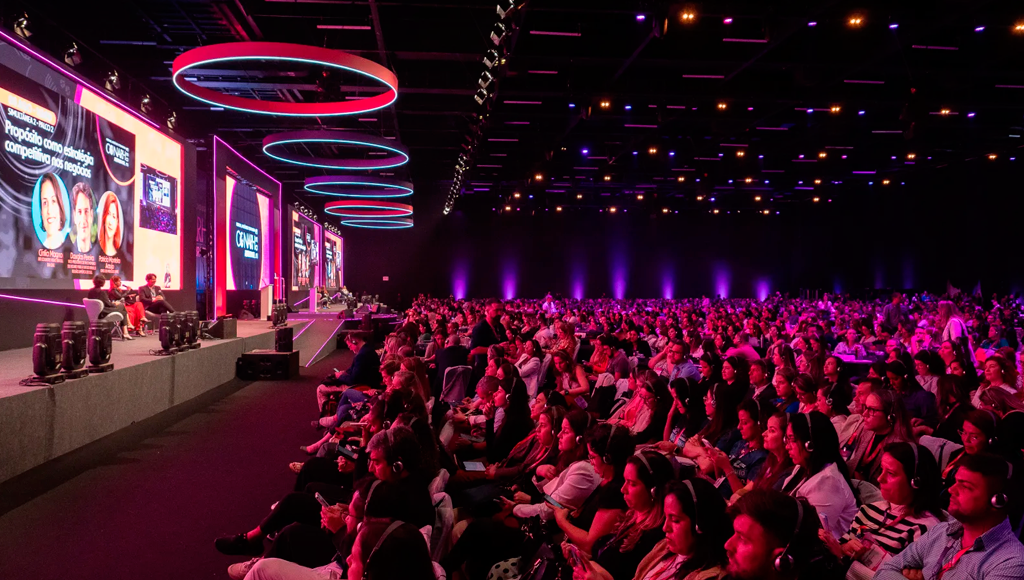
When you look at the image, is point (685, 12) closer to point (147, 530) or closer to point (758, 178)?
point (147, 530)

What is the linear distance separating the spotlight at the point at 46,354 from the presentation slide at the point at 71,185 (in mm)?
2599

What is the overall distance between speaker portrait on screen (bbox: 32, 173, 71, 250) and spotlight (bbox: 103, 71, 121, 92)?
2020 millimetres

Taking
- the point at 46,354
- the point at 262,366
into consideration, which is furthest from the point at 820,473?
the point at 262,366

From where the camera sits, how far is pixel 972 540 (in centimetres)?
230

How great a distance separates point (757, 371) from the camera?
18.3ft

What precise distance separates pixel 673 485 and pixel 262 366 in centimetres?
947

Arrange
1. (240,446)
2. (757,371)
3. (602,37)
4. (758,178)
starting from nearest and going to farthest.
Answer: (757,371)
(240,446)
(602,37)
(758,178)

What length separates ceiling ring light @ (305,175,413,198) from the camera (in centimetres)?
1672

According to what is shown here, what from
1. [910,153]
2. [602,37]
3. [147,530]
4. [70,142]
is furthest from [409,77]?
[910,153]

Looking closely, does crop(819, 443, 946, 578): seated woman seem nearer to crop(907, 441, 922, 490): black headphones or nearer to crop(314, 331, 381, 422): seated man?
crop(907, 441, 922, 490): black headphones

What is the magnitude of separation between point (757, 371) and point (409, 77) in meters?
9.06

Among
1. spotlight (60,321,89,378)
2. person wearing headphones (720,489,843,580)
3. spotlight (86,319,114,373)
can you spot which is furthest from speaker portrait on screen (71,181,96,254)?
person wearing headphones (720,489,843,580)

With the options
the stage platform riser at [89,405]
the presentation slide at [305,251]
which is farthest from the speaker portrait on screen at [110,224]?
the presentation slide at [305,251]

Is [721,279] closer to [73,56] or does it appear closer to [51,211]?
[73,56]
